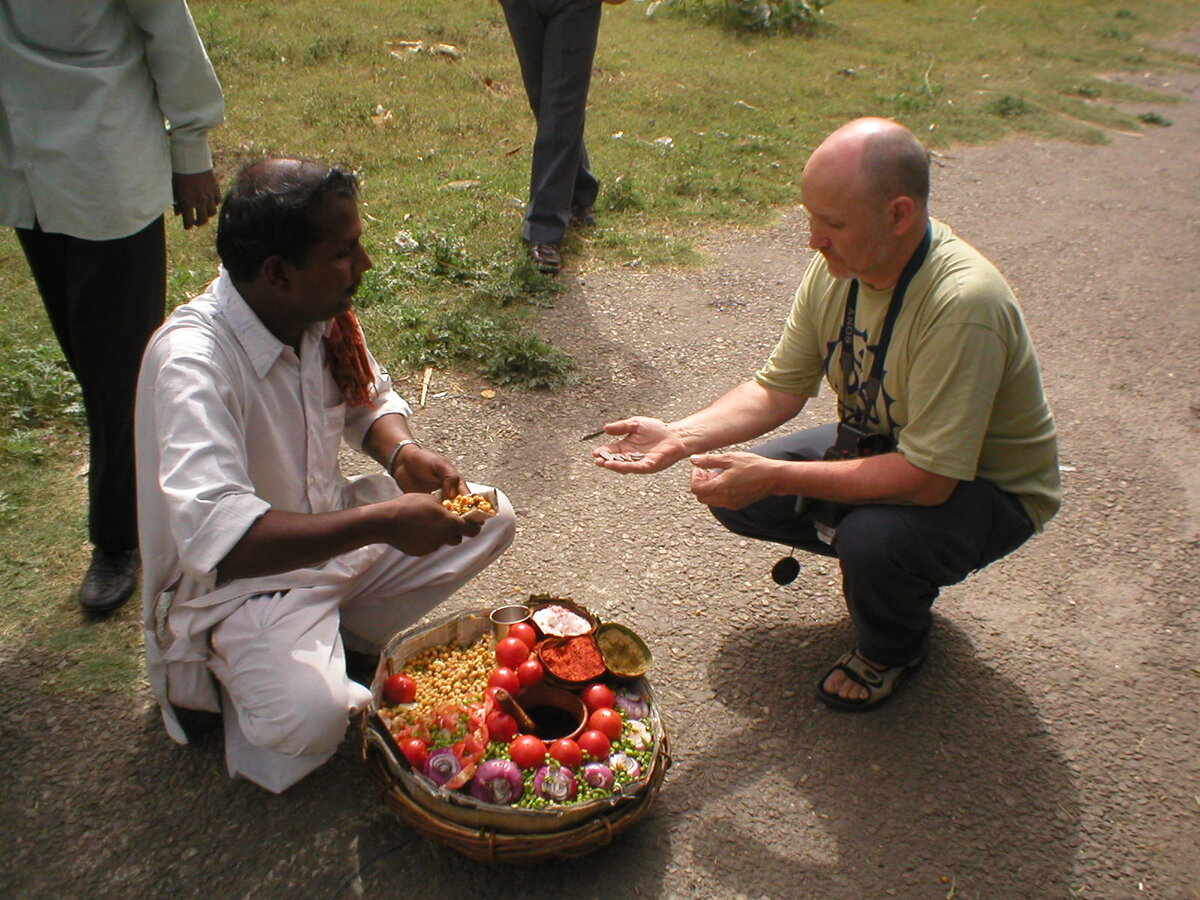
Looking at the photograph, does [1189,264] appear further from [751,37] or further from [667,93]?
[751,37]

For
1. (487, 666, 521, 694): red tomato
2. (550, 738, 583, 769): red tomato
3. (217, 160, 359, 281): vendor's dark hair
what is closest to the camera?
(217, 160, 359, 281): vendor's dark hair

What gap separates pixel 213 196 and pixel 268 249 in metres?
1.10

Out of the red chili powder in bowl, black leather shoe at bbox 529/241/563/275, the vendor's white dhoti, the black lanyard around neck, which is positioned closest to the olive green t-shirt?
the black lanyard around neck

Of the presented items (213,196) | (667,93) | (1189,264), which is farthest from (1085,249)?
(213,196)

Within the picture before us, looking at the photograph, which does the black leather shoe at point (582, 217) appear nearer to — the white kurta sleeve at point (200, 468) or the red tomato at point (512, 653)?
the red tomato at point (512, 653)

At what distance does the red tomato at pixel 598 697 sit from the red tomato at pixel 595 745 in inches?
5.7

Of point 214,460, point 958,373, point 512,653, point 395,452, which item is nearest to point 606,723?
point 512,653

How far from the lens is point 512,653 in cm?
277

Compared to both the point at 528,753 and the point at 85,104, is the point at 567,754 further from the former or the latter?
the point at 85,104

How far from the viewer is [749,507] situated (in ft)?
10.7

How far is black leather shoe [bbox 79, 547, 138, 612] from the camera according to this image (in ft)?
10.8

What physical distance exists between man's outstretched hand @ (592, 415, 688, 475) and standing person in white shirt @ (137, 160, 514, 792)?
50cm

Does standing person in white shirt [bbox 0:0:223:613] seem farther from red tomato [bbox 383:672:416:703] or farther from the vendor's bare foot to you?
the vendor's bare foot

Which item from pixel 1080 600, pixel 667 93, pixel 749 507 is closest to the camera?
pixel 749 507
